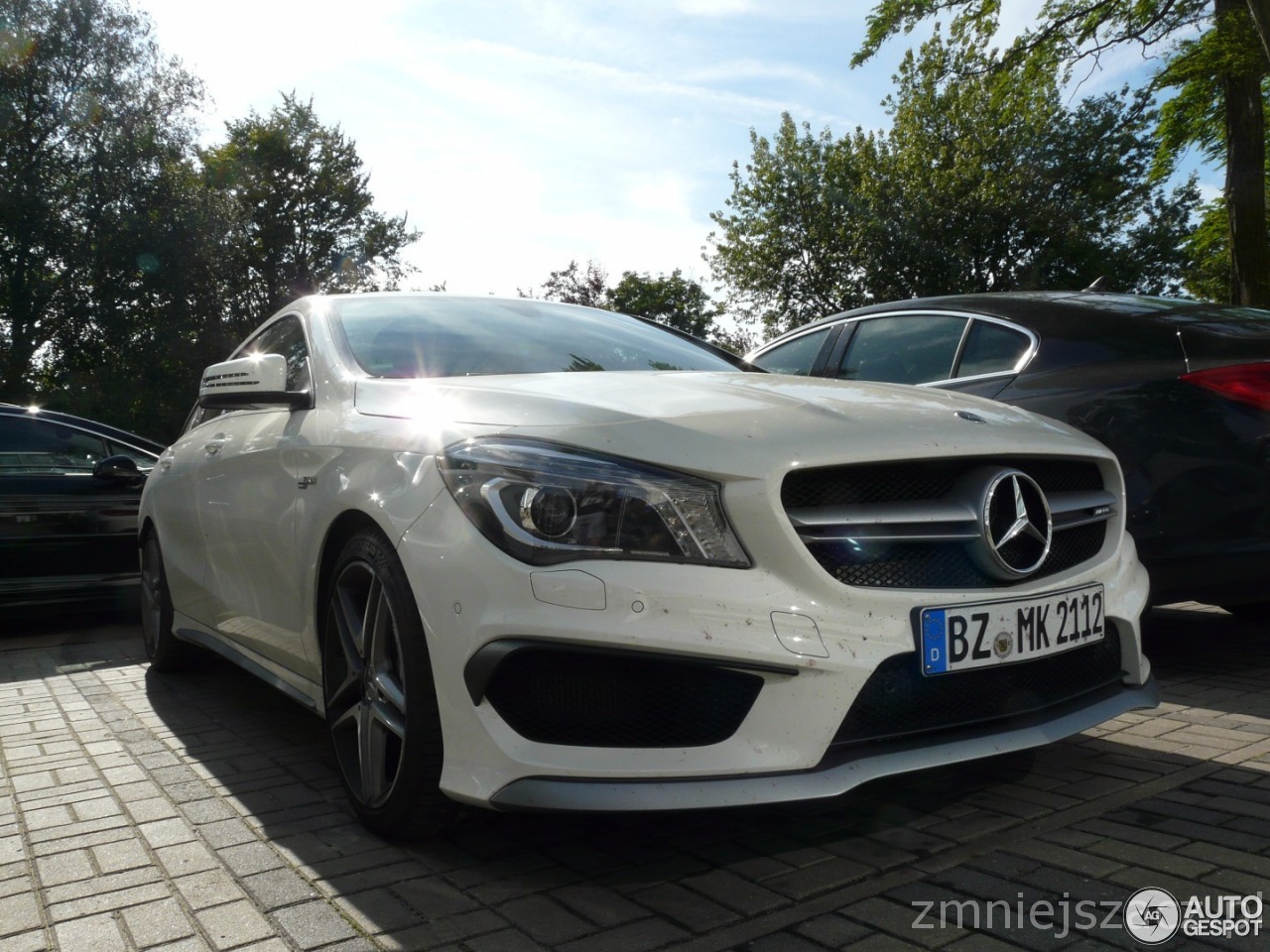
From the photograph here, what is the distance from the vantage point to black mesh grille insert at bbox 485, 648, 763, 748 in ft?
7.84

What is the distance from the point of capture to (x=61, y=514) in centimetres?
665

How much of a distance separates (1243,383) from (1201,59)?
8.65m

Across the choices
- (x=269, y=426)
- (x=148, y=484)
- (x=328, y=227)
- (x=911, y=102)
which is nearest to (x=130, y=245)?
(x=328, y=227)

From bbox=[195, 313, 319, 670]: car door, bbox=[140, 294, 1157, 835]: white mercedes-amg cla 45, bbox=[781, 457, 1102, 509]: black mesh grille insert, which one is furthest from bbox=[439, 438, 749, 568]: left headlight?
bbox=[195, 313, 319, 670]: car door

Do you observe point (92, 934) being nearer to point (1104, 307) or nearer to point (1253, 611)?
point (1104, 307)

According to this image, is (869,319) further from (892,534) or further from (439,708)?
(439,708)

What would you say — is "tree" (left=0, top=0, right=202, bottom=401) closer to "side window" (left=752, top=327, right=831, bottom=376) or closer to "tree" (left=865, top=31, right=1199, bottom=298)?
"tree" (left=865, top=31, right=1199, bottom=298)

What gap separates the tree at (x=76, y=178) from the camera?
2958cm

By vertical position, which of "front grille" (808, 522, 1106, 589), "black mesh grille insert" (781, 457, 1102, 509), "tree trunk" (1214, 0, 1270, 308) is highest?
"tree trunk" (1214, 0, 1270, 308)

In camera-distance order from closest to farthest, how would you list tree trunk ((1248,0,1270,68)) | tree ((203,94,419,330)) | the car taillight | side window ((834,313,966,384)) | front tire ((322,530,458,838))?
front tire ((322,530,458,838)) → the car taillight → side window ((834,313,966,384)) → tree trunk ((1248,0,1270,68)) → tree ((203,94,419,330))

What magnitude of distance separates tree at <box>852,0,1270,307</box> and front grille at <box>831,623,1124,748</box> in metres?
10.1

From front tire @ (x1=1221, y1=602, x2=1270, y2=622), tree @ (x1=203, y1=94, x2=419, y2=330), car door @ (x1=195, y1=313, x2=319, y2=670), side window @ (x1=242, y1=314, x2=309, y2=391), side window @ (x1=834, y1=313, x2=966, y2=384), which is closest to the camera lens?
car door @ (x1=195, y1=313, x2=319, y2=670)

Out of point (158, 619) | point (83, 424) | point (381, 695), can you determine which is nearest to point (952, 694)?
point (381, 695)

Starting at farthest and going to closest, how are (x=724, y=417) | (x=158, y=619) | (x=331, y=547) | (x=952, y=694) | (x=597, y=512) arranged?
(x=158, y=619), (x=331, y=547), (x=724, y=417), (x=952, y=694), (x=597, y=512)
